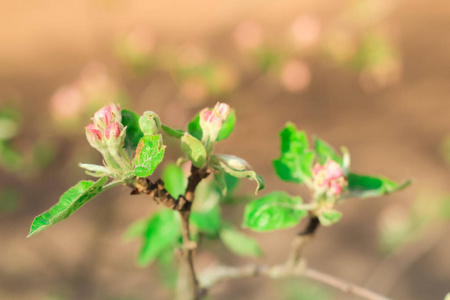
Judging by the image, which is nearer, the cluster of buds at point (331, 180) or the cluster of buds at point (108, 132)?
the cluster of buds at point (108, 132)

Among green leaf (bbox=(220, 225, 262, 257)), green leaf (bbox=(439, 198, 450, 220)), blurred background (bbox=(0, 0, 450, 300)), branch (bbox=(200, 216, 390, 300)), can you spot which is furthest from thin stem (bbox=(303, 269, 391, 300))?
green leaf (bbox=(439, 198, 450, 220))

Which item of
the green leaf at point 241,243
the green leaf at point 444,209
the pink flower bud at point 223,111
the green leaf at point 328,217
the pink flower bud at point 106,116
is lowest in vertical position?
the green leaf at point 444,209

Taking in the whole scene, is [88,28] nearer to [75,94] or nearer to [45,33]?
[45,33]

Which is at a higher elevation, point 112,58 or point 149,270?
point 112,58

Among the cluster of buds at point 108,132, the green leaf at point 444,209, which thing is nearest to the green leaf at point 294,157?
the cluster of buds at point 108,132

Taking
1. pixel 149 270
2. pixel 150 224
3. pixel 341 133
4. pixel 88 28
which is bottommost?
pixel 149 270

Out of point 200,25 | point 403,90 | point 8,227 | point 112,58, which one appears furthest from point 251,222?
point 200,25

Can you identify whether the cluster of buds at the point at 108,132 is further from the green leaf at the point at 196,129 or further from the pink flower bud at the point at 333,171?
the pink flower bud at the point at 333,171
